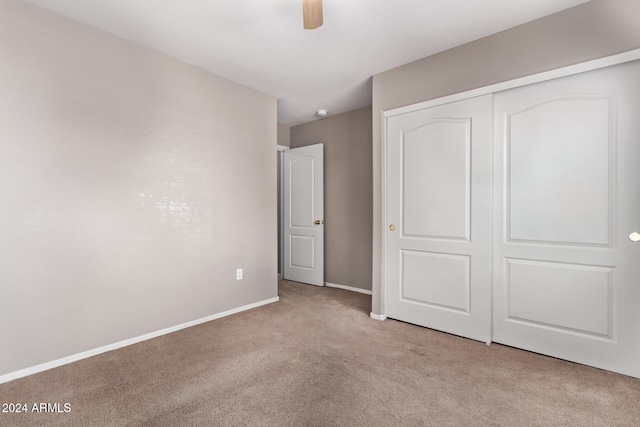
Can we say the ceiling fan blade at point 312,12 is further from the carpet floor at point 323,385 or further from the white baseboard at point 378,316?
the white baseboard at point 378,316

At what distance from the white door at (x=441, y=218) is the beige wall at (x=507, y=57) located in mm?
136

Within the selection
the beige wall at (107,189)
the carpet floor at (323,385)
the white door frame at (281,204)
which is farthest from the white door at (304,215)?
the carpet floor at (323,385)

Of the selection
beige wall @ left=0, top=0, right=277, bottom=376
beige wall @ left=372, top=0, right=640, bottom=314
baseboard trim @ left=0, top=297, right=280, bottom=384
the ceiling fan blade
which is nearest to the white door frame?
beige wall @ left=0, top=0, right=277, bottom=376

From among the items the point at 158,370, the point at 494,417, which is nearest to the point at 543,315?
the point at 494,417

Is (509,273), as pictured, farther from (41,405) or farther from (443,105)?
(41,405)

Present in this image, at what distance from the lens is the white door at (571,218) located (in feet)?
6.32

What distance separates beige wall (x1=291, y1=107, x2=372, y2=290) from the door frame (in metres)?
0.98

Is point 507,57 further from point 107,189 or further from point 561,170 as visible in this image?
point 107,189

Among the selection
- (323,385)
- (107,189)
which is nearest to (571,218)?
(323,385)

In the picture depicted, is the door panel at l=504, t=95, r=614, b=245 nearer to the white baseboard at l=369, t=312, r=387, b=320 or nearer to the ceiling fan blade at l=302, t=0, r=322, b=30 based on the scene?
the white baseboard at l=369, t=312, r=387, b=320

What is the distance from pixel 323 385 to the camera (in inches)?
72.2

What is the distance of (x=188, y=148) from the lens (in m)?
2.84

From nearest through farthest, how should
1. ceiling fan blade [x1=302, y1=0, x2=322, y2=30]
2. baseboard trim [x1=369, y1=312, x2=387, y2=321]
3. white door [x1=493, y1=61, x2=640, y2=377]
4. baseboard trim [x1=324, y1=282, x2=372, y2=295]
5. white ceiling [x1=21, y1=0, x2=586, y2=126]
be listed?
ceiling fan blade [x1=302, y1=0, x2=322, y2=30] < white door [x1=493, y1=61, x2=640, y2=377] < white ceiling [x1=21, y1=0, x2=586, y2=126] < baseboard trim [x1=369, y1=312, x2=387, y2=321] < baseboard trim [x1=324, y1=282, x2=372, y2=295]

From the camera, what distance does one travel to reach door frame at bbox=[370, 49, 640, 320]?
198 cm
